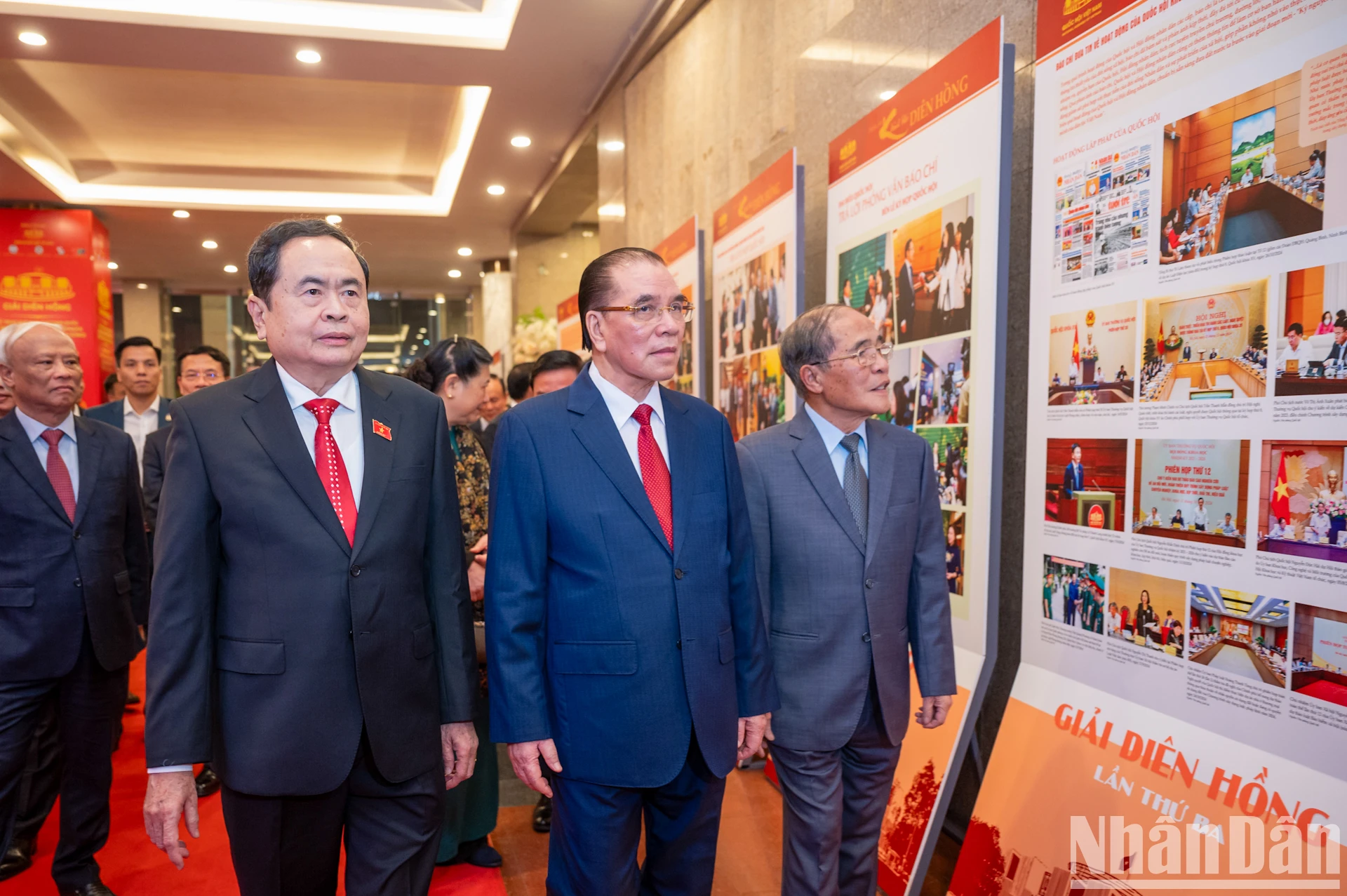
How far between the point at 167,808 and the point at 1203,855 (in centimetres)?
196

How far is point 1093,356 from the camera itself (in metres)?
2.08

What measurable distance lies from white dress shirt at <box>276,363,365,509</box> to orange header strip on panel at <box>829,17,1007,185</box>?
1.85 metres

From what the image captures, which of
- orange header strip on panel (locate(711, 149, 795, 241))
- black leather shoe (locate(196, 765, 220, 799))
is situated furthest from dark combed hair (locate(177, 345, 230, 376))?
orange header strip on panel (locate(711, 149, 795, 241))

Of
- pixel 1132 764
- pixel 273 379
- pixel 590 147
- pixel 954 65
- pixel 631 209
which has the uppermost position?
pixel 590 147

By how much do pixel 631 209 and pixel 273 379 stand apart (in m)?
5.52

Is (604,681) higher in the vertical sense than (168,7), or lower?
lower

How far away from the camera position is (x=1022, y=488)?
8.55ft

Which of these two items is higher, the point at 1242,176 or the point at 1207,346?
the point at 1242,176

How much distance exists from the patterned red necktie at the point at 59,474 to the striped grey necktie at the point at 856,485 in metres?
2.50

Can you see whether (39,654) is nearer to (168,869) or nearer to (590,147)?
(168,869)

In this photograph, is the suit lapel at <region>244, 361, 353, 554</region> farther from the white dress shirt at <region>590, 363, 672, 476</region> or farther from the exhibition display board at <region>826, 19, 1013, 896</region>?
the exhibition display board at <region>826, 19, 1013, 896</region>

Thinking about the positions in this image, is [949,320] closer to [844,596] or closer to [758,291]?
[844,596]

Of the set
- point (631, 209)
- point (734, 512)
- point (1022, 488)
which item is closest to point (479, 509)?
point (734, 512)

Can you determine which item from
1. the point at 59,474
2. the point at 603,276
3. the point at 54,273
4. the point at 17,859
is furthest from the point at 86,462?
the point at 54,273
